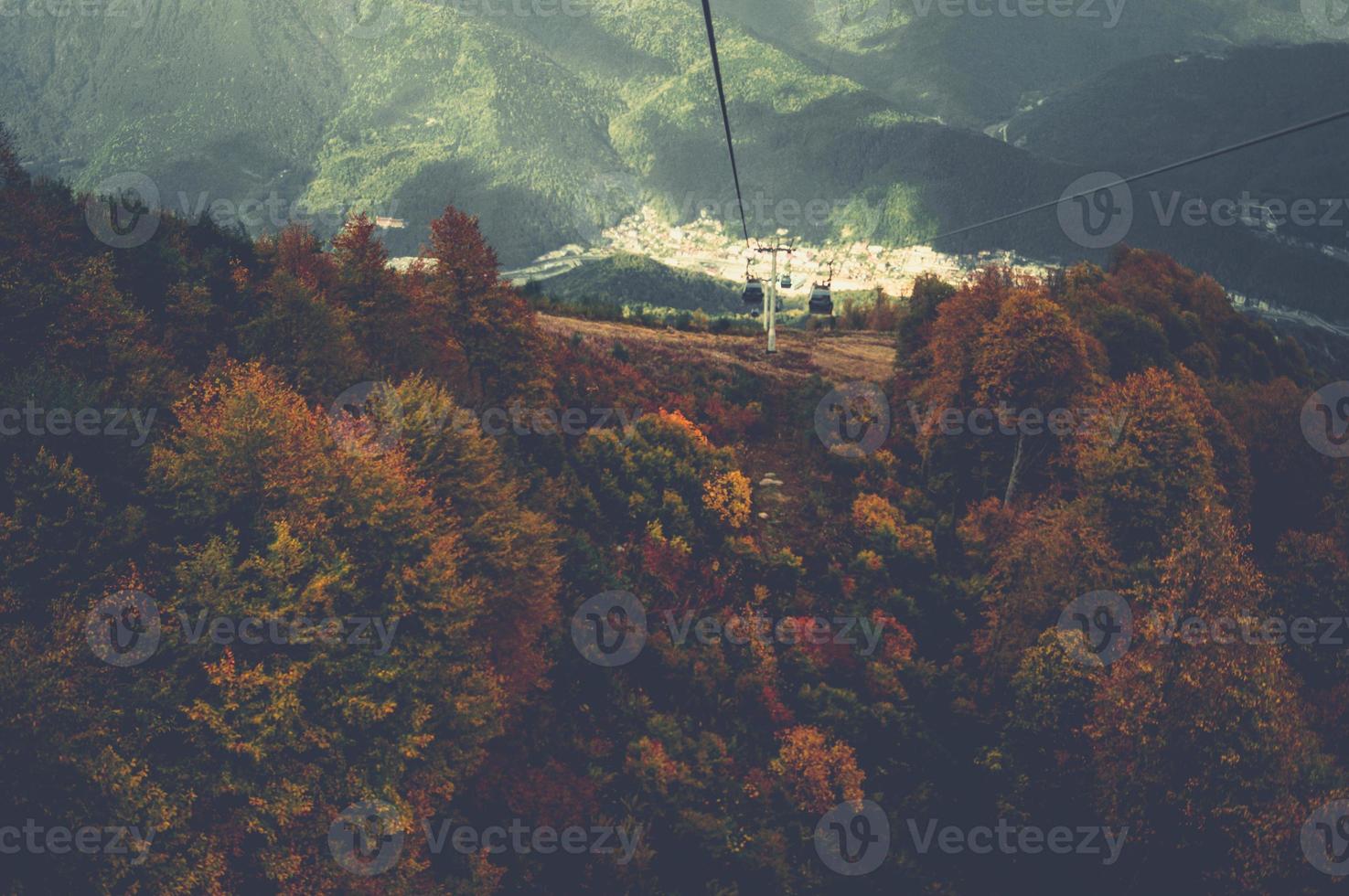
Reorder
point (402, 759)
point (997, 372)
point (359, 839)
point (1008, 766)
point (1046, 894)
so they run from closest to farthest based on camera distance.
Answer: point (359, 839), point (402, 759), point (1046, 894), point (1008, 766), point (997, 372)

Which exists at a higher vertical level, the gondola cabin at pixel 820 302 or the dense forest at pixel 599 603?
the gondola cabin at pixel 820 302

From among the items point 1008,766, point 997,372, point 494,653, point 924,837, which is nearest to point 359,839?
point 494,653

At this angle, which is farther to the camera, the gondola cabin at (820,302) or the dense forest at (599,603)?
the gondola cabin at (820,302)

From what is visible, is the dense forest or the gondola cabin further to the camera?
the gondola cabin

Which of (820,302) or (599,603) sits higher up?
(820,302)

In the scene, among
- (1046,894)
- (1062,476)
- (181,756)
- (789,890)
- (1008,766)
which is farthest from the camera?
(1062,476)

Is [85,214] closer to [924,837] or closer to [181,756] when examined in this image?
[181,756]

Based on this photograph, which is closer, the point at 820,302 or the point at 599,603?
the point at 599,603

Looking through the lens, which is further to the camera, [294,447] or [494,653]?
[494,653]
